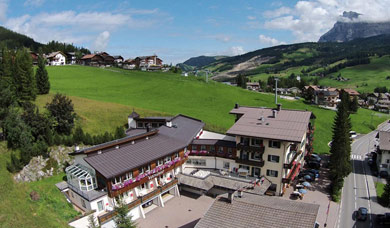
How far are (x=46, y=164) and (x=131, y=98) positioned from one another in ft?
158

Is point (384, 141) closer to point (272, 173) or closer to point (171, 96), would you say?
point (272, 173)

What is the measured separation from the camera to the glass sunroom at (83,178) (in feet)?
107

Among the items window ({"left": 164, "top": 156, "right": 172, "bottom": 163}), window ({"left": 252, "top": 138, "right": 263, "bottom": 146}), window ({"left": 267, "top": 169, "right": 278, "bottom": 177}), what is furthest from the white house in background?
window ({"left": 267, "top": 169, "right": 278, "bottom": 177})

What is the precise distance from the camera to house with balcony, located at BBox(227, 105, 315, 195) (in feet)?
130

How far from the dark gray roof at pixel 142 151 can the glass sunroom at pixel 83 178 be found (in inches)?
Result: 83.2

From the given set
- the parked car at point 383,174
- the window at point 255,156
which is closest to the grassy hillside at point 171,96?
the parked car at point 383,174

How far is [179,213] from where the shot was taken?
36.7 metres

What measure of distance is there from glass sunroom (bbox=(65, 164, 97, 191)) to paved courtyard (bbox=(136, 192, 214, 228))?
8.08 meters

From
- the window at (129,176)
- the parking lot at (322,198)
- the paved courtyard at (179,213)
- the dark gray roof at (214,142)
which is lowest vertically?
the parking lot at (322,198)

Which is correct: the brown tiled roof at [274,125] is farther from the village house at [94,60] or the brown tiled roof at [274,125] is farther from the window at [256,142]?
the village house at [94,60]

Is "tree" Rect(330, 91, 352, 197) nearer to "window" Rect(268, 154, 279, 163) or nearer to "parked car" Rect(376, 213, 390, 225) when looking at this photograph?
"parked car" Rect(376, 213, 390, 225)

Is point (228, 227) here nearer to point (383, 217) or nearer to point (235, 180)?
point (235, 180)

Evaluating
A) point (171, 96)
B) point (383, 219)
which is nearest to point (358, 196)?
point (383, 219)

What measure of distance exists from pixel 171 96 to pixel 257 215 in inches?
2924
